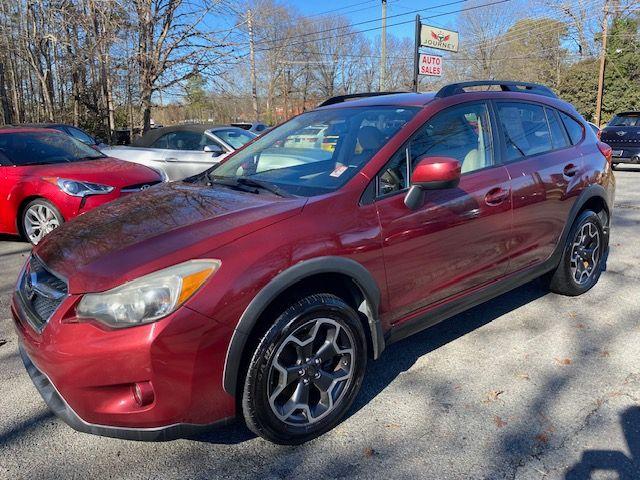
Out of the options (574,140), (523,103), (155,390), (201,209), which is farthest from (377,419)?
(574,140)

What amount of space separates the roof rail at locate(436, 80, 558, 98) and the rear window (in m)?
11.9

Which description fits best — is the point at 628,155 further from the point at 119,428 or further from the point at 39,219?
the point at 119,428

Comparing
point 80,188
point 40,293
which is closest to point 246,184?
point 40,293

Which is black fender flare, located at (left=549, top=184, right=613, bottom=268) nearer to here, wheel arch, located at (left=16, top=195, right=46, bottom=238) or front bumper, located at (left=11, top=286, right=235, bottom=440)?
front bumper, located at (left=11, top=286, right=235, bottom=440)

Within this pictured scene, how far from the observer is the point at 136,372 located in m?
2.02

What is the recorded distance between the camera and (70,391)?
2.11 metres

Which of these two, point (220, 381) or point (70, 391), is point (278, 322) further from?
point (70, 391)

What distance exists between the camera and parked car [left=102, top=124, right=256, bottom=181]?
862 centimetres

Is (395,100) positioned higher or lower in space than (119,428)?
higher

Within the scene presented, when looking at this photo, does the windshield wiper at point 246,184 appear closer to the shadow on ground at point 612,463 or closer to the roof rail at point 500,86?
the roof rail at point 500,86

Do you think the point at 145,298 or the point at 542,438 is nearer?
the point at 145,298

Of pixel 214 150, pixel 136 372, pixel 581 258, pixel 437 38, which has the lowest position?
A: pixel 581 258

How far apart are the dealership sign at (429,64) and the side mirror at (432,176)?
1542 centimetres

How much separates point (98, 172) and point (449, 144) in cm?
442
